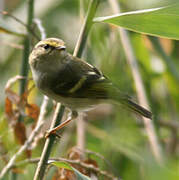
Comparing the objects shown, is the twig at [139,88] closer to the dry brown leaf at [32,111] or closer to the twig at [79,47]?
the twig at [79,47]

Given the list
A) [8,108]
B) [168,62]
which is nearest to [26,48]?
[8,108]

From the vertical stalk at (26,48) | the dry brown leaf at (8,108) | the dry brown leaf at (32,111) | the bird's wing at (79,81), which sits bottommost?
the bird's wing at (79,81)

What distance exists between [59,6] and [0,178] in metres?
2.45

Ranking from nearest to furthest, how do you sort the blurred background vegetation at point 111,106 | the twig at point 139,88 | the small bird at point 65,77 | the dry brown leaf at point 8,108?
the blurred background vegetation at point 111,106 → the twig at point 139,88 → the dry brown leaf at point 8,108 → the small bird at point 65,77

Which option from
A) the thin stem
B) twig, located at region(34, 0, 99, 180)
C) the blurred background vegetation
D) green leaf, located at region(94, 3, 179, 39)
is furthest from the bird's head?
green leaf, located at region(94, 3, 179, 39)

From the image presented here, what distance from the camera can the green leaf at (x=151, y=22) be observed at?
44.8 inches

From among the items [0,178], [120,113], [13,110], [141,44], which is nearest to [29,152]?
[13,110]

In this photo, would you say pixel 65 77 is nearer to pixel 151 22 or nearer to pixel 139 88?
pixel 139 88

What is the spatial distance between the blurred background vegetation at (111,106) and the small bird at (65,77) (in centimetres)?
14

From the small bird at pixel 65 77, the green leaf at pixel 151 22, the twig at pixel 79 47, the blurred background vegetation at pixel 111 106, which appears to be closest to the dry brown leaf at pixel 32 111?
the blurred background vegetation at pixel 111 106

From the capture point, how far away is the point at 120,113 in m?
0.77

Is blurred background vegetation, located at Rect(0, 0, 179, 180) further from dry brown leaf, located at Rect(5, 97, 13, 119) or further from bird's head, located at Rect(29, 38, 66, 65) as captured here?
bird's head, located at Rect(29, 38, 66, 65)

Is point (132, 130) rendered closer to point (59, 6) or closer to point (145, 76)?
point (145, 76)

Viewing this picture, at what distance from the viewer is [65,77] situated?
7.48 feet
